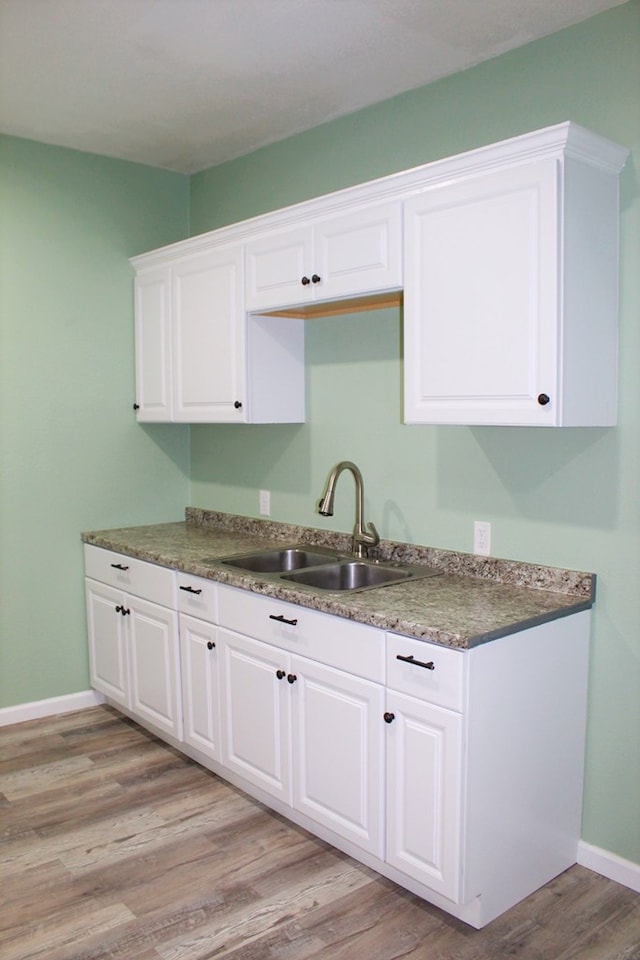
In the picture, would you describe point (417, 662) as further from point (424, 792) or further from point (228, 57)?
point (228, 57)

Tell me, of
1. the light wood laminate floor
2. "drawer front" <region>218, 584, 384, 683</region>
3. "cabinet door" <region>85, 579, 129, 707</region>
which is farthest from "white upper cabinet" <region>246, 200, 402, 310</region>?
the light wood laminate floor

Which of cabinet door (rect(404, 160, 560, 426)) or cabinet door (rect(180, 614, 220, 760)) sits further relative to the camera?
cabinet door (rect(180, 614, 220, 760))

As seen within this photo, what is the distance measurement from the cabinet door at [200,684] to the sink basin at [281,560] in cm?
32

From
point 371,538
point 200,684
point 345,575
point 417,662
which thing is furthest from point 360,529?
point 417,662

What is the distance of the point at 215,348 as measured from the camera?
3.46m

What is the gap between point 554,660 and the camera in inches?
94.0

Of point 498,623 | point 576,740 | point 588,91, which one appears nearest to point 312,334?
point 588,91

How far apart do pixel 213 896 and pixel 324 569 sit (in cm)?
114

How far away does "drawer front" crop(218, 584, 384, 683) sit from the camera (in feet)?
7.80

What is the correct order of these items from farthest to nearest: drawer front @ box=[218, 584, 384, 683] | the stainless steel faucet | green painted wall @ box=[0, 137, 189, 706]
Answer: green painted wall @ box=[0, 137, 189, 706] → the stainless steel faucet → drawer front @ box=[218, 584, 384, 683]

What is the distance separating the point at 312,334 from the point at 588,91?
1430 mm

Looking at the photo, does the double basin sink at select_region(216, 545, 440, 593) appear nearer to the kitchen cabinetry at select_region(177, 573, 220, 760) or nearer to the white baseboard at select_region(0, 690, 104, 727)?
the kitchen cabinetry at select_region(177, 573, 220, 760)

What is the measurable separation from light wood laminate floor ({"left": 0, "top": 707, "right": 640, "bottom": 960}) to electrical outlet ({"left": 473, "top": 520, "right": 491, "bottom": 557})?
1.04m


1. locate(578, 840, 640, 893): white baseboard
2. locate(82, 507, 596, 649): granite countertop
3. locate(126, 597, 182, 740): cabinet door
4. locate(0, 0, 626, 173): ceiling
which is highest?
locate(0, 0, 626, 173): ceiling
